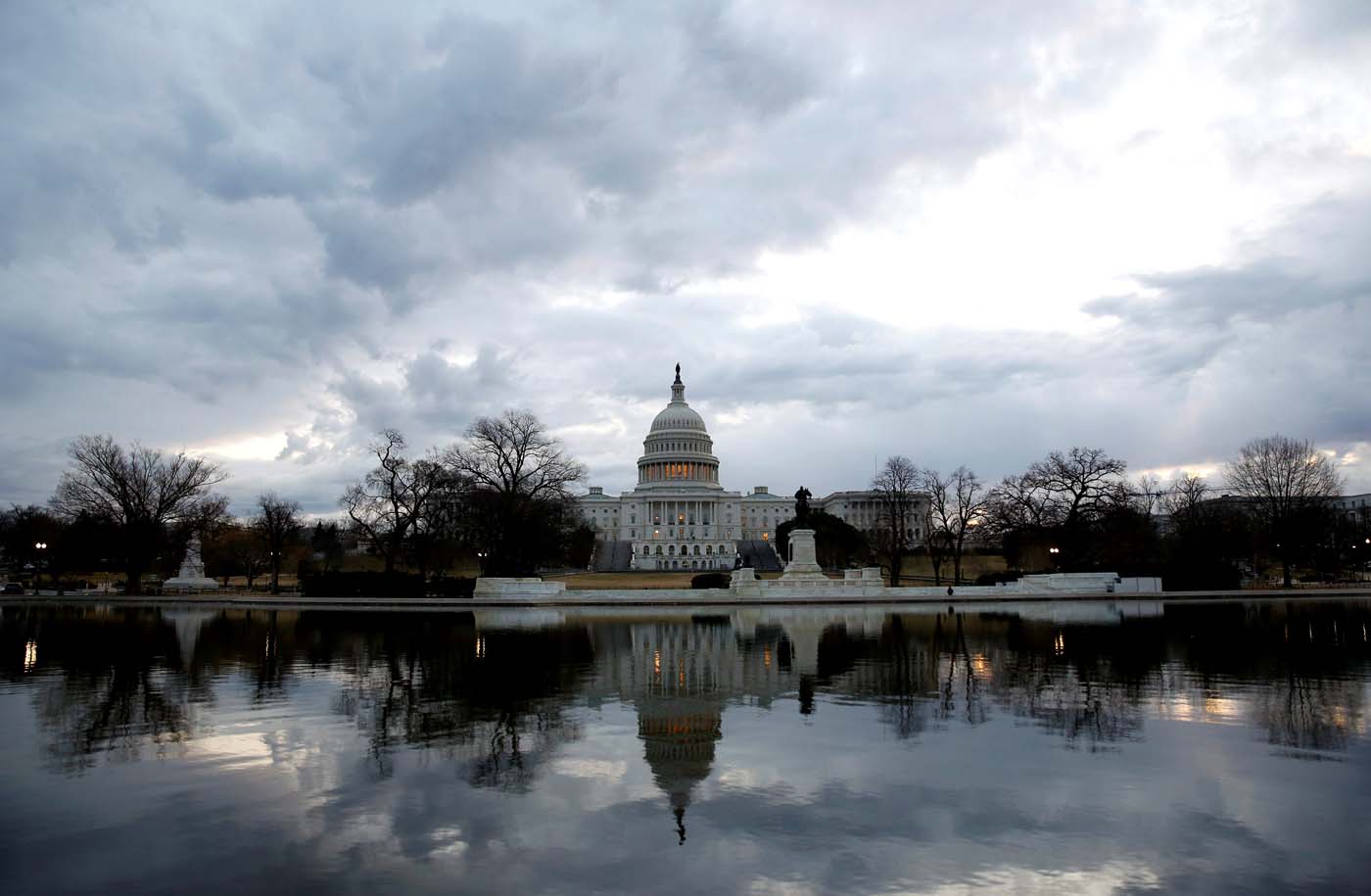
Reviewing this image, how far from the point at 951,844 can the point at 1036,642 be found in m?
18.2

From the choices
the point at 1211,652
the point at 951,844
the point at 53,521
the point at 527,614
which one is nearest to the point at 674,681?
the point at 951,844

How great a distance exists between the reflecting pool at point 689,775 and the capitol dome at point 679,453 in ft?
450

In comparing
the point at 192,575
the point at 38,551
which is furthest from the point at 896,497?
the point at 38,551

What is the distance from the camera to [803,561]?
52.2 meters

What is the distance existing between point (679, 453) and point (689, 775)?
147658 mm

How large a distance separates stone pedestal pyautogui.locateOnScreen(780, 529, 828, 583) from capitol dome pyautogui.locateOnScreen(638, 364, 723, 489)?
103 m

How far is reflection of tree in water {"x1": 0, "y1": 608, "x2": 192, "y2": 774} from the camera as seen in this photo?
35.7 feet

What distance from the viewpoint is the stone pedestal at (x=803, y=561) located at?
50750 millimetres

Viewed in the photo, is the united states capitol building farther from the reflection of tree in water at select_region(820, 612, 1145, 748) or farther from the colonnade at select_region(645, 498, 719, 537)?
the reflection of tree in water at select_region(820, 612, 1145, 748)

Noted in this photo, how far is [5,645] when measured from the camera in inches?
976

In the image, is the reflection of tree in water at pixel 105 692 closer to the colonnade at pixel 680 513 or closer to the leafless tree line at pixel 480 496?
the leafless tree line at pixel 480 496

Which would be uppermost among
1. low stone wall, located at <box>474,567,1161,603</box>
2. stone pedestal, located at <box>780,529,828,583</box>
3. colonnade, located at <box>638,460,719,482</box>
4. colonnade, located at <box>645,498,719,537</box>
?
colonnade, located at <box>638,460,719,482</box>

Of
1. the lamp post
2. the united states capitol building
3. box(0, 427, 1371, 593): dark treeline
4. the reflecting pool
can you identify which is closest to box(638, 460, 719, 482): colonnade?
the united states capitol building

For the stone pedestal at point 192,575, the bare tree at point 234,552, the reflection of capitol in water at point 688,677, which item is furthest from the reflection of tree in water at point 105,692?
the bare tree at point 234,552
